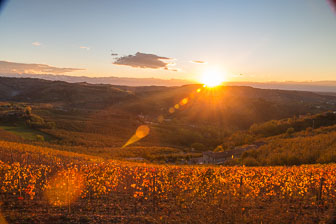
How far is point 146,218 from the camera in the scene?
23.4ft

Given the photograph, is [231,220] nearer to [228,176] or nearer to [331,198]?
[228,176]

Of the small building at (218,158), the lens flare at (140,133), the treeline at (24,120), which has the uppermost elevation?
the treeline at (24,120)

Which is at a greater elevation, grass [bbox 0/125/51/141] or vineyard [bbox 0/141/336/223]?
vineyard [bbox 0/141/336/223]

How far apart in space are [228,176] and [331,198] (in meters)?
3.97

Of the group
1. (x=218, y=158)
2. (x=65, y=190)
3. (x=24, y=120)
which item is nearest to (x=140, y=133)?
(x=24, y=120)

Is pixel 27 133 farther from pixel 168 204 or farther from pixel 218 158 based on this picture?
pixel 168 204

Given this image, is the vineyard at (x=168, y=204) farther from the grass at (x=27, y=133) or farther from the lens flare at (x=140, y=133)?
the lens flare at (x=140, y=133)

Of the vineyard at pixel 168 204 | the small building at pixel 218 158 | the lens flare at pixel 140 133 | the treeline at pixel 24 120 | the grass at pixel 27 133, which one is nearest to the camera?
the vineyard at pixel 168 204

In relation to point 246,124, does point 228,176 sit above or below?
above

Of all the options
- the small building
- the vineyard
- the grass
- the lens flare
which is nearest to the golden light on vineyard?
the vineyard

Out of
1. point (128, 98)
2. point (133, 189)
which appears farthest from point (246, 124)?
point (133, 189)

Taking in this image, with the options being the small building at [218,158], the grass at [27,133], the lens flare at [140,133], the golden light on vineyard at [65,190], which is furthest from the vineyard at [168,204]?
the lens flare at [140,133]

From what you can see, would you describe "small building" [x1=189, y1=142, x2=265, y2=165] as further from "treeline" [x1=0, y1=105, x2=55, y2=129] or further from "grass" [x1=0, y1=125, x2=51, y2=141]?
"treeline" [x1=0, y1=105, x2=55, y2=129]

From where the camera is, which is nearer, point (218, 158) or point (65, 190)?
point (65, 190)
